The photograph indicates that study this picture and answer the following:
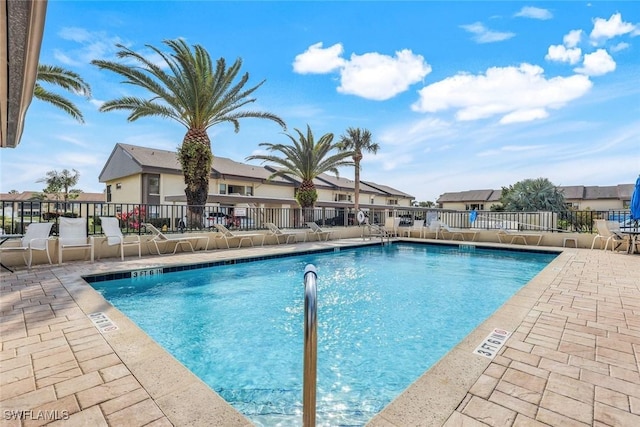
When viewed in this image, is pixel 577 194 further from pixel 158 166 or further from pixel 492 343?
pixel 492 343

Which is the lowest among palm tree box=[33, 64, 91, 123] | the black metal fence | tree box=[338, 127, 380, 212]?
the black metal fence

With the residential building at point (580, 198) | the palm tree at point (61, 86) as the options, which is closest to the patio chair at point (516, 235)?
the palm tree at point (61, 86)

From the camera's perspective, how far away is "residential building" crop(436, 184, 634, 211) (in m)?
42.2

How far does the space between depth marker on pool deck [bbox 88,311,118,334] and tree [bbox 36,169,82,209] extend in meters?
44.0

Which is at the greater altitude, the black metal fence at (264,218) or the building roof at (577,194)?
the building roof at (577,194)

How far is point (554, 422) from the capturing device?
1.96 m

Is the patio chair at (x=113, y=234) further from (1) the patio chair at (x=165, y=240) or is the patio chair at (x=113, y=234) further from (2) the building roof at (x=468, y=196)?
(2) the building roof at (x=468, y=196)

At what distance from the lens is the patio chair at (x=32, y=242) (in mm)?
7156

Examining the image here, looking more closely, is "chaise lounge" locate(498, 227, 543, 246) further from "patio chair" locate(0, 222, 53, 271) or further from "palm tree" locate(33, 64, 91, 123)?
"palm tree" locate(33, 64, 91, 123)

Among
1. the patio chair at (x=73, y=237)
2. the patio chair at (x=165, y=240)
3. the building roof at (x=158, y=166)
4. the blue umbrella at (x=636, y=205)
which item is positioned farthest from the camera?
the building roof at (x=158, y=166)

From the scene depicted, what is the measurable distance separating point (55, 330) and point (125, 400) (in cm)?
204

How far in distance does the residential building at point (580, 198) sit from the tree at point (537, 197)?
6.12 m

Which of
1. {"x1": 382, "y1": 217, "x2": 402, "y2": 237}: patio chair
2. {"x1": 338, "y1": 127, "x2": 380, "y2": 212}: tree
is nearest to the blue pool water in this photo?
{"x1": 382, "y1": 217, "x2": 402, "y2": 237}: patio chair

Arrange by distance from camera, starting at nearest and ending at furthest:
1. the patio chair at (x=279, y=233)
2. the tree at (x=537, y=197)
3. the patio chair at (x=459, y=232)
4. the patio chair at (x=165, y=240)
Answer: the patio chair at (x=165, y=240), the patio chair at (x=279, y=233), the patio chair at (x=459, y=232), the tree at (x=537, y=197)
